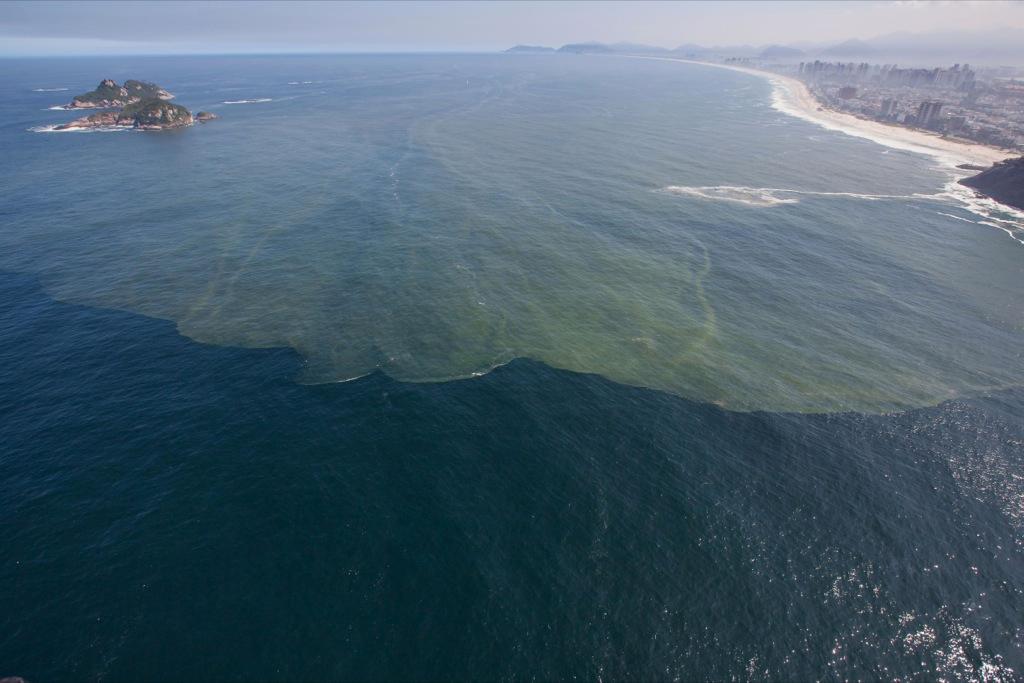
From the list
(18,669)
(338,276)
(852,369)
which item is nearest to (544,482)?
(18,669)

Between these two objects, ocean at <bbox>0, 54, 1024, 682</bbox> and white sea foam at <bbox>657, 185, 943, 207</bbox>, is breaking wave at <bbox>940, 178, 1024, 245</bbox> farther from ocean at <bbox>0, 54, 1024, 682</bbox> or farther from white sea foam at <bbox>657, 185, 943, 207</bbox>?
ocean at <bbox>0, 54, 1024, 682</bbox>

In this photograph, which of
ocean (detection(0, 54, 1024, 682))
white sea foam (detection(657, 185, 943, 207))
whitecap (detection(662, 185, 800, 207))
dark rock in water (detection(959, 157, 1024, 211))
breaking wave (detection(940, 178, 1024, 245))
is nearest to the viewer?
ocean (detection(0, 54, 1024, 682))

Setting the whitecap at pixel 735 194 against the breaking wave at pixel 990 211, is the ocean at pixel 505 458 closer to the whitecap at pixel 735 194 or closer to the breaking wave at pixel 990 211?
the breaking wave at pixel 990 211

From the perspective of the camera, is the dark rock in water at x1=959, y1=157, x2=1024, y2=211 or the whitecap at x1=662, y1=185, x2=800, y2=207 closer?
the whitecap at x1=662, y1=185, x2=800, y2=207

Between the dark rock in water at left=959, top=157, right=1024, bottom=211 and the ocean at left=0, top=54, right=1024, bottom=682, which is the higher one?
the dark rock in water at left=959, top=157, right=1024, bottom=211

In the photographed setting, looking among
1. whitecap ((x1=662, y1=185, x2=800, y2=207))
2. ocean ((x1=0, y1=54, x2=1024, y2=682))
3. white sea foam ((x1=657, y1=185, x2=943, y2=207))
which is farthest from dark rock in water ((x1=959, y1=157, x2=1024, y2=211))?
whitecap ((x1=662, y1=185, x2=800, y2=207))

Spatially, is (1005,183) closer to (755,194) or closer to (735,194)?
(755,194)

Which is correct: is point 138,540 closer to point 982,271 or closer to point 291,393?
point 291,393
